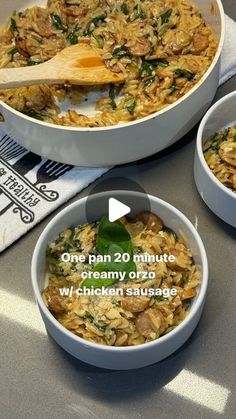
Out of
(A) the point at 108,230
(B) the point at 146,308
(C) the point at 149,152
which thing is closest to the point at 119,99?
(C) the point at 149,152

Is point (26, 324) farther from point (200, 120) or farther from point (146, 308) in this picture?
point (200, 120)

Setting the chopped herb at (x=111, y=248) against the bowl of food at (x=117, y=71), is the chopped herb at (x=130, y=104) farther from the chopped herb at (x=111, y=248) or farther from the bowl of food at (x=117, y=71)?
the chopped herb at (x=111, y=248)

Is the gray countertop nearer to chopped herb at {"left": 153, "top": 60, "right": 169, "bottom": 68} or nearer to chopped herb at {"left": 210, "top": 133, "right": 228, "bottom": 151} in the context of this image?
chopped herb at {"left": 210, "top": 133, "right": 228, "bottom": 151}

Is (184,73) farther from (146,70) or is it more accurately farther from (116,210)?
(116,210)

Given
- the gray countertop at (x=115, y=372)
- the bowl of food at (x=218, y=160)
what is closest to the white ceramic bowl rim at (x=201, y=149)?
the bowl of food at (x=218, y=160)

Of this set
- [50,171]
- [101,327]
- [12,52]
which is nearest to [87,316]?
[101,327]

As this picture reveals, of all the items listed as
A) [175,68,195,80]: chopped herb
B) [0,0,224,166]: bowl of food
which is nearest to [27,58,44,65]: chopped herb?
[0,0,224,166]: bowl of food
